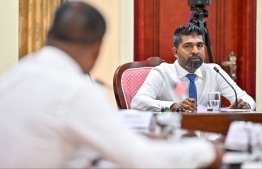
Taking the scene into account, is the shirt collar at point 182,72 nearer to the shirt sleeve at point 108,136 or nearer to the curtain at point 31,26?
the curtain at point 31,26

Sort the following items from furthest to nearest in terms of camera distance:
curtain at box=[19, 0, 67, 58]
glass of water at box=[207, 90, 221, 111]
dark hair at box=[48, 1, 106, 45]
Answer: curtain at box=[19, 0, 67, 58] < glass of water at box=[207, 90, 221, 111] < dark hair at box=[48, 1, 106, 45]

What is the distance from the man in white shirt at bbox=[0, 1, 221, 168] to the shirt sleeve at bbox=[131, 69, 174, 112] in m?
1.96

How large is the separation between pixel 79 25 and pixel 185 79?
A: 2536 mm

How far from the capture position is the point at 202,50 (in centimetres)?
416

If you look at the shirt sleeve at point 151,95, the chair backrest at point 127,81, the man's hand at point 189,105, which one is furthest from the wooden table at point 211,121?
the chair backrest at point 127,81

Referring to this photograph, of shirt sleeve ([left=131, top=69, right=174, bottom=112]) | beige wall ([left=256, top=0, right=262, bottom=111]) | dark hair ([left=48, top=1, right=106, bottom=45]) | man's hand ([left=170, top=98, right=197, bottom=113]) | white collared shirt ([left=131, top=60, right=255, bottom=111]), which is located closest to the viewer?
dark hair ([left=48, top=1, right=106, bottom=45])

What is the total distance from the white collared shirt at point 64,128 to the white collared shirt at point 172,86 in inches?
83.8

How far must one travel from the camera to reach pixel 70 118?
1381 mm

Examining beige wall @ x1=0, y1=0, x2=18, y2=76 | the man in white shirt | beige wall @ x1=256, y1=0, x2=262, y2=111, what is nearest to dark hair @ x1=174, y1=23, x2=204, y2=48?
beige wall @ x1=0, y1=0, x2=18, y2=76

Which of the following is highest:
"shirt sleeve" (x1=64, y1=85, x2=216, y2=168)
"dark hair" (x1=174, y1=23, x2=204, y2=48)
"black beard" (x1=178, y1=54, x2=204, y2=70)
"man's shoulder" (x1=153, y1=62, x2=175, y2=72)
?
"dark hair" (x1=174, y1=23, x2=204, y2=48)

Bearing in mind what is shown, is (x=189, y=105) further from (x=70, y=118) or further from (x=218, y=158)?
(x=70, y=118)

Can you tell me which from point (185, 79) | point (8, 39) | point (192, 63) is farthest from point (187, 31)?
point (8, 39)

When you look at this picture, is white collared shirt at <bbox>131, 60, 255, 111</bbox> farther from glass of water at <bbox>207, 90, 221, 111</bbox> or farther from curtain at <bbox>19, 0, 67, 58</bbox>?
curtain at <bbox>19, 0, 67, 58</bbox>

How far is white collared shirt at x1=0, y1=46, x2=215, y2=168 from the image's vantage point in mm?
1369
